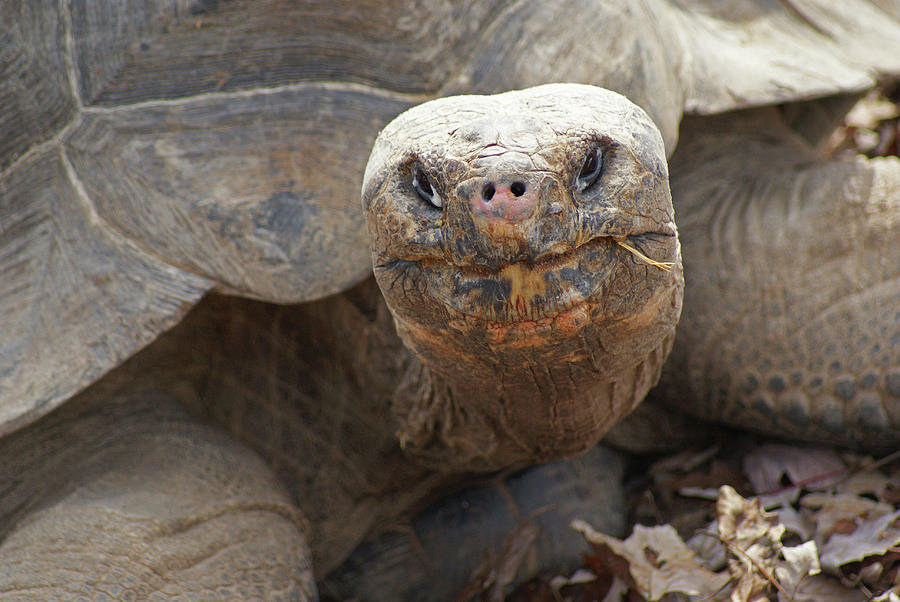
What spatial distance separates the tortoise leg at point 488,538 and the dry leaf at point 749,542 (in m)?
0.42

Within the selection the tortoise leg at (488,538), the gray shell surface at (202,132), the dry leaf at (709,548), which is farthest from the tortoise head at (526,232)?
the tortoise leg at (488,538)

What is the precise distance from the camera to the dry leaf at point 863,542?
81.4 inches

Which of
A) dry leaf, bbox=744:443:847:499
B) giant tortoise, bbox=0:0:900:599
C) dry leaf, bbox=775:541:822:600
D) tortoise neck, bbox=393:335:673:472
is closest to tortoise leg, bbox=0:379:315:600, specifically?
giant tortoise, bbox=0:0:900:599

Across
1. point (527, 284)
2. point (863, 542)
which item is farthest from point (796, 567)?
point (527, 284)

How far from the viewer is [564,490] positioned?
2.64m

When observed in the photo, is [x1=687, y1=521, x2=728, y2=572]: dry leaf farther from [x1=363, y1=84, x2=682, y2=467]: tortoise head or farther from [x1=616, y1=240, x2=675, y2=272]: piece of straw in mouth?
[x1=616, y1=240, x2=675, y2=272]: piece of straw in mouth

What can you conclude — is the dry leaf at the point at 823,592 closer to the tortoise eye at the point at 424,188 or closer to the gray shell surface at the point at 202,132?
the gray shell surface at the point at 202,132

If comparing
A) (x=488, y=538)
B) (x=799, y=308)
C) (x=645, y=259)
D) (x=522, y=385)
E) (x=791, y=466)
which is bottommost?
(x=488, y=538)

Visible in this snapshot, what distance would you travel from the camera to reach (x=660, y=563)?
7.23 ft

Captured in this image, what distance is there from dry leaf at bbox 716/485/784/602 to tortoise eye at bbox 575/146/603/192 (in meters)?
1.08

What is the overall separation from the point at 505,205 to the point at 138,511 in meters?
1.22

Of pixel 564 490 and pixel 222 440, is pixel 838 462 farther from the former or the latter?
pixel 222 440

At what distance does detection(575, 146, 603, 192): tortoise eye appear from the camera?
51.8 inches

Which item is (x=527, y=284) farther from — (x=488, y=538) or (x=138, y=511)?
(x=488, y=538)
